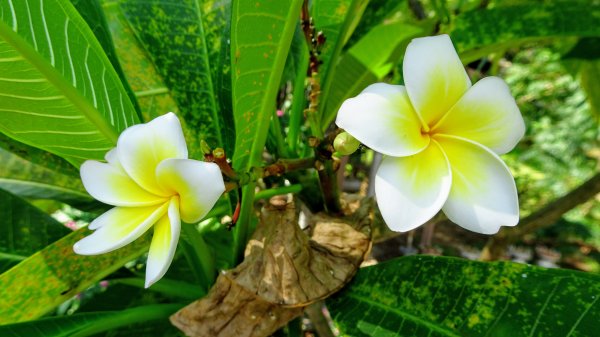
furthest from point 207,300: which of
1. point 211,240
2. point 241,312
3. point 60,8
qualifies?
point 60,8

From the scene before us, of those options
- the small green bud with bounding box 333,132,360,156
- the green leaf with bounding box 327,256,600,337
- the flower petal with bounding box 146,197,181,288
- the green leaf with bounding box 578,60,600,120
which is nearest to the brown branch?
the green leaf with bounding box 578,60,600,120

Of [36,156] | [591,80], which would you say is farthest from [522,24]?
[36,156]

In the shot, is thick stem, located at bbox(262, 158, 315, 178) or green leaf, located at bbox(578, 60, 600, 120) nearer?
thick stem, located at bbox(262, 158, 315, 178)

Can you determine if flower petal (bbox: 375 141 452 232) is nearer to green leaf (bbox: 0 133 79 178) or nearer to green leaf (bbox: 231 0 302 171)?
green leaf (bbox: 231 0 302 171)

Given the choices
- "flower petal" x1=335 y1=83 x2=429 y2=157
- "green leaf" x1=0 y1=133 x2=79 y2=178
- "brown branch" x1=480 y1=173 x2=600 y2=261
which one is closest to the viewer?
"flower petal" x1=335 y1=83 x2=429 y2=157

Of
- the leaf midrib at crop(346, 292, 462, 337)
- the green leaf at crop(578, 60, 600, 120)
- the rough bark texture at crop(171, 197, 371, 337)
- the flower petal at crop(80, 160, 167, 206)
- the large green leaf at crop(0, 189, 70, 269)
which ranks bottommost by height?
the green leaf at crop(578, 60, 600, 120)

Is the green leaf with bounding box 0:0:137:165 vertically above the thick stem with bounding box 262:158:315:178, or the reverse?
the green leaf with bounding box 0:0:137:165

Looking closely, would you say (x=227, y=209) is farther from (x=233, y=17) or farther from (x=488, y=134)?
(x=488, y=134)
